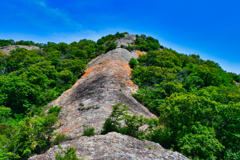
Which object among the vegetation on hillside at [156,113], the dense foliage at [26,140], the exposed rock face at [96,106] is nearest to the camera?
the dense foliage at [26,140]

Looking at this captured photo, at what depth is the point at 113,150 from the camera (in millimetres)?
6789

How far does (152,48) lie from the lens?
53812mm

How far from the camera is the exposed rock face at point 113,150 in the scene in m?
6.35

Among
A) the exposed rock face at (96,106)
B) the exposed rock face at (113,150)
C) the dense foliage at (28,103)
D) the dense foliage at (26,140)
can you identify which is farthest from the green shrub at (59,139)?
the exposed rock face at (113,150)

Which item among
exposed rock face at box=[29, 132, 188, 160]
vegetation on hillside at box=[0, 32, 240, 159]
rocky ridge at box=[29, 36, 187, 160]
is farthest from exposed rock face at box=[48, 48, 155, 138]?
exposed rock face at box=[29, 132, 188, 160]

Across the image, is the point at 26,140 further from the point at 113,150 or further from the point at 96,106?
the point at 96,106

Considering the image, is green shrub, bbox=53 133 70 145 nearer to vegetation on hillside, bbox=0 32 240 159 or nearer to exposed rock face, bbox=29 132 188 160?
vegetation on hillside, bbox=0 32 240 159

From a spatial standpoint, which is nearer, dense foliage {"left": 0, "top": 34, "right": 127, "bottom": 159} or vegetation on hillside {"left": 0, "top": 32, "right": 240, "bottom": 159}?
dense foliage {"left": 0, "top": 34, "right": 127, "bottom": 159}

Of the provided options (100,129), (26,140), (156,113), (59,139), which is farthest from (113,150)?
(156,113)

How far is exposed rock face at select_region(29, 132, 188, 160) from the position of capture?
6348mm

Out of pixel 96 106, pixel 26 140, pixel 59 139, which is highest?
pixel 96 106

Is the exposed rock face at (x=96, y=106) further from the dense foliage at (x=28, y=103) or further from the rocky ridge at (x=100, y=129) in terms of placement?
the dense foliage at (x=28, y=103)

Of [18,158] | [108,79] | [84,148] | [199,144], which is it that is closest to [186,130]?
[199,144]

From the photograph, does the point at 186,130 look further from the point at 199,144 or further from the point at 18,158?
the point at 18,158
